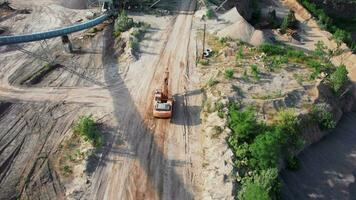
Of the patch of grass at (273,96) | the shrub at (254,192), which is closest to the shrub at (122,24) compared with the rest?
the patch of grass at (273,96)

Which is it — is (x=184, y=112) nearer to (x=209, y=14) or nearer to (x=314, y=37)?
(x=209, y=14)

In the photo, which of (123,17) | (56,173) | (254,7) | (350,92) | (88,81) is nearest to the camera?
(56,173)

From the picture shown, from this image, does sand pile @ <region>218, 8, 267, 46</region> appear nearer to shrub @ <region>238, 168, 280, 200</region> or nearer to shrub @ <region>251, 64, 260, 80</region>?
shrub @ <region>251, 64, 260, 80</region>

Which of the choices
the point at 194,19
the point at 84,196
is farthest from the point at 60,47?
the point at 84,196

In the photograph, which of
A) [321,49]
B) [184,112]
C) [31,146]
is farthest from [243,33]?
[31,146]

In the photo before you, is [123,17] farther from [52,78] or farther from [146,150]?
[146,150]

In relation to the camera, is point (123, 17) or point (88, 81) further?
point (123, 17)

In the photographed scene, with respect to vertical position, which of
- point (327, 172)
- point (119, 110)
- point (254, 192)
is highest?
point (254, 192)
